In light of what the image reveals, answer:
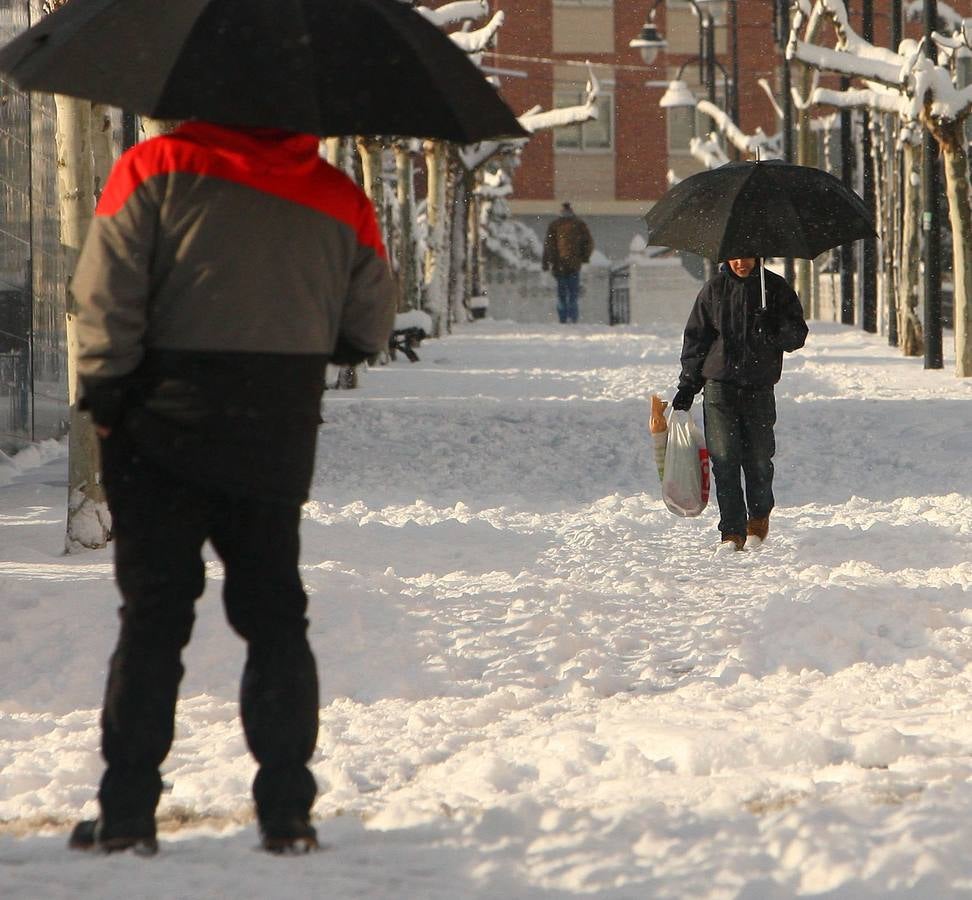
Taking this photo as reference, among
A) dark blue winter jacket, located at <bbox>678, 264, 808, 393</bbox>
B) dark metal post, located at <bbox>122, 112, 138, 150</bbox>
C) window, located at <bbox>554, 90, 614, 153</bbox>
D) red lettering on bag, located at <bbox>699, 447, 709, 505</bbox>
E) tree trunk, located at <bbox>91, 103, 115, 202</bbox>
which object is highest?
window, located at <bbox>554, 90, 614, 153</bbox>

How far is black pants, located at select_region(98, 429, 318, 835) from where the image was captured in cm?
406

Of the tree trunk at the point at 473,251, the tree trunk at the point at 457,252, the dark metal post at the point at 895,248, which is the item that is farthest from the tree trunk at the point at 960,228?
the tree trunk at the point at 473,251

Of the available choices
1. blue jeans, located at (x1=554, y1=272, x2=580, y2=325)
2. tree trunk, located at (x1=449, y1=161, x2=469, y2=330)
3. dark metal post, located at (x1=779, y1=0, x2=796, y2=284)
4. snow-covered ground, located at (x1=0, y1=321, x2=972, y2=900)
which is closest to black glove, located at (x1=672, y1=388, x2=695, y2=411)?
snow-covered ground, located at (x1=0, y1=321, x2=972, y2=900)

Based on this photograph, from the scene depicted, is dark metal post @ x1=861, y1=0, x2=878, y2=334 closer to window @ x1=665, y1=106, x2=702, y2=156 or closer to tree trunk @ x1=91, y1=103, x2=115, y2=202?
tree trunk @ x1=91, y1=103, x2=115, y2=202

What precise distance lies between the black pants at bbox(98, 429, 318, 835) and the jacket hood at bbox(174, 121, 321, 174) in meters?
0.63

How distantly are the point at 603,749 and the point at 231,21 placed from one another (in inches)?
88.3

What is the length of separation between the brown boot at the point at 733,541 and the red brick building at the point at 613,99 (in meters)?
47.3

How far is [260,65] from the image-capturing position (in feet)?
13.4

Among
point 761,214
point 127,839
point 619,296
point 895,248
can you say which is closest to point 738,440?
point 761,214

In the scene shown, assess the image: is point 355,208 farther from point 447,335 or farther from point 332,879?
point 447,335

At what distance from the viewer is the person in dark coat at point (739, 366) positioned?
9.07 metres

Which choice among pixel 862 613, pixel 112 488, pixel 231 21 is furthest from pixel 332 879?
pixel 862 613

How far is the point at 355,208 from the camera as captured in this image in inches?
166

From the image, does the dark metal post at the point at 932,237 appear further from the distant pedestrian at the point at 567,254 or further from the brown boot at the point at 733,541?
the distant pedestrian at the point at 567,254
